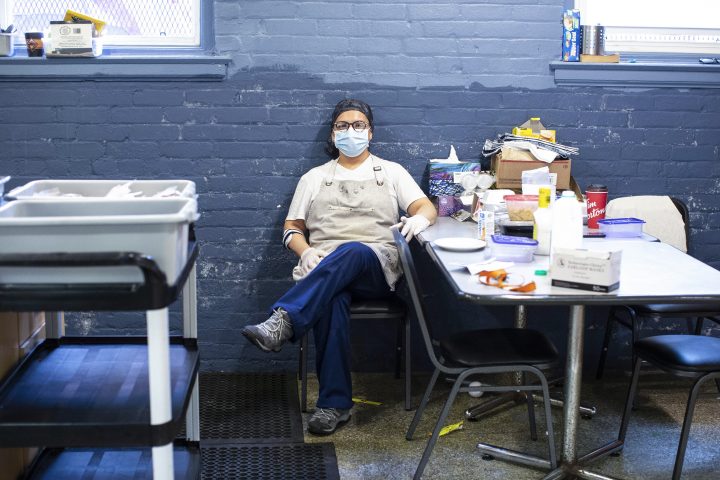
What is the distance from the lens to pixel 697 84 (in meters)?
4.46

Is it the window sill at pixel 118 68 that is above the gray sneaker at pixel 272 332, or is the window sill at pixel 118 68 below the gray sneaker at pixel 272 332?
above

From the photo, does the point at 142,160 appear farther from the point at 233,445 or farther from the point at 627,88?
the point at 627,88

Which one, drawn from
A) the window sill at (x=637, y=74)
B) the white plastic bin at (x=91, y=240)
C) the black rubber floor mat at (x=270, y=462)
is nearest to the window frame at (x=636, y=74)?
the window sill at (x=637, y=74)

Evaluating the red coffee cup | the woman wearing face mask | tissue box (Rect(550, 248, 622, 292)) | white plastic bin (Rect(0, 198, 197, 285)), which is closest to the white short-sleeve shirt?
the woman wearing face mask

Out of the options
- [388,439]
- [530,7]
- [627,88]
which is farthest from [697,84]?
[388,439]

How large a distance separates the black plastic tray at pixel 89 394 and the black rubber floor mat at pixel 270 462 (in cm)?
88

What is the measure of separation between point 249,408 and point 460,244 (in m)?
1.26

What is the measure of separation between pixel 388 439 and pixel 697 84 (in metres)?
2.23

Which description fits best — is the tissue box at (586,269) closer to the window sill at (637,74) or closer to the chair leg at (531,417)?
the chair leg at (531,417)

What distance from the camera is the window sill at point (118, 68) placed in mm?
4246

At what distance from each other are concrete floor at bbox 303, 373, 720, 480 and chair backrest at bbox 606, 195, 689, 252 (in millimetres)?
700

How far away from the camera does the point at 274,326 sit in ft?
12.5

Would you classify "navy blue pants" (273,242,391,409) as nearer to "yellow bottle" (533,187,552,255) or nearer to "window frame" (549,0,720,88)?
"yellow bottle" (533,187,552,255)

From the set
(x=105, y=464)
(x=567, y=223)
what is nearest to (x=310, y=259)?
A: (x=567, y=223)
